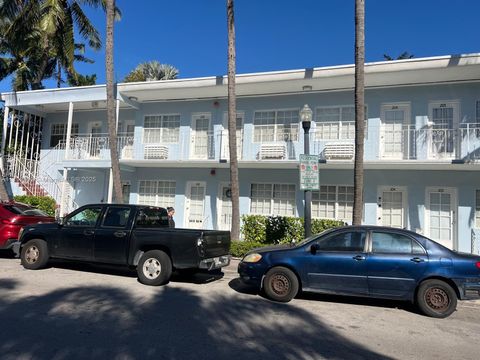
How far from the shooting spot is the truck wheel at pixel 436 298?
6.94 m

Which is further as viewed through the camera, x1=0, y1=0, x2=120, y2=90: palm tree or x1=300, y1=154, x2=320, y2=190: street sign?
x1=0, y1=0, x2=120, y2=90: palm tree

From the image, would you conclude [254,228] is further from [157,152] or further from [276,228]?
[157,152]

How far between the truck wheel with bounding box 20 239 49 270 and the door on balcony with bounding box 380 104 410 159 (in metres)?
11.2

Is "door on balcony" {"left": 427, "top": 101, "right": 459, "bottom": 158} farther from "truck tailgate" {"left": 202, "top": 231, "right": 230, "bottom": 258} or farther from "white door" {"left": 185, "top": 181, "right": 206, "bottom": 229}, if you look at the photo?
"white door" {"left": 185, "top": 181, "right": 206, "bottom": 229}

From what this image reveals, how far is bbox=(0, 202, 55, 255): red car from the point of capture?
10.9m

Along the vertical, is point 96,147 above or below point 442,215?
above

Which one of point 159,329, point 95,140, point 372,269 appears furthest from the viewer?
point 95,140

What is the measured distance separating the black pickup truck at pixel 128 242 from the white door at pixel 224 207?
671 centimetres

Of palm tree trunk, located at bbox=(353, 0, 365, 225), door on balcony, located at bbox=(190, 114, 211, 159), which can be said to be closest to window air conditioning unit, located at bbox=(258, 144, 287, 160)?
door on balcony, located at bbox=(190, 114, 211, 159)

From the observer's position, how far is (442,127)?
13.9 meters

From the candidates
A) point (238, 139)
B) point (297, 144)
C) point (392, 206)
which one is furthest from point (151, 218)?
point (392, 206)

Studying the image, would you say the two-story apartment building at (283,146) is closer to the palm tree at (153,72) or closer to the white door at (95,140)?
the white door at (95,140)

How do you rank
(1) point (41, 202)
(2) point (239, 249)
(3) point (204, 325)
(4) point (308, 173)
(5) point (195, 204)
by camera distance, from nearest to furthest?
(3) point (204, 325), (4) point (308, 173), (2) point (239, 249), (5) point (195, 204), (1) point (41, 202)

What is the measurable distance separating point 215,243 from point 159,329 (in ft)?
10.9
